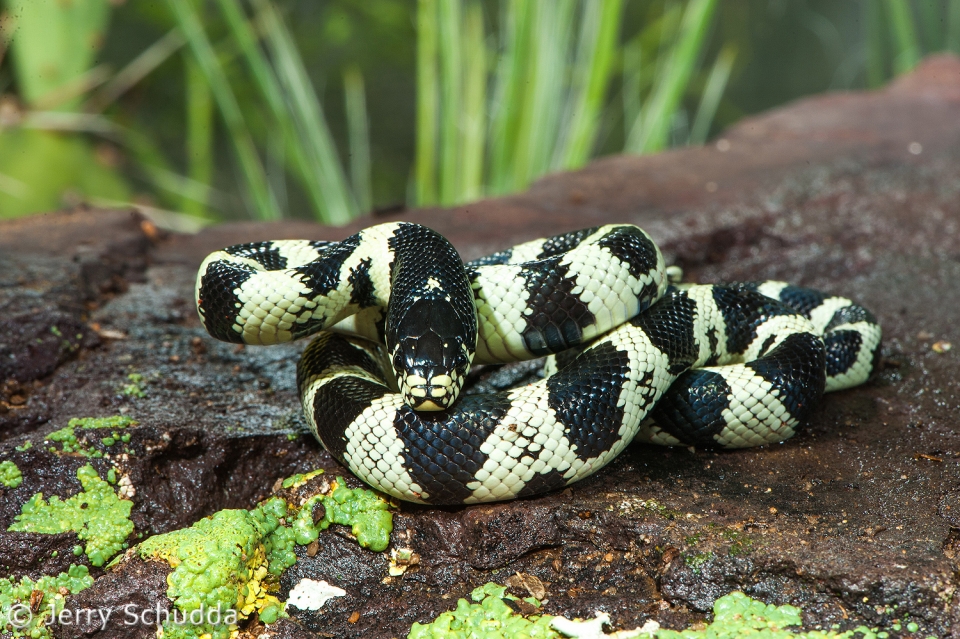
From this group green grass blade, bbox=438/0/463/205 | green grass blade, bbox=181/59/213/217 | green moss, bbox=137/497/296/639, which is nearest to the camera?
green moss, bbox=137/497/296/639

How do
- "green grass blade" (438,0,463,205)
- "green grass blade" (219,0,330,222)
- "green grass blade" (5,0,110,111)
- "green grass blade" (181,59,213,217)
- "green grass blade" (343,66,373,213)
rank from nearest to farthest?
"green grass blade" (219,0,330,222) < "green grass blade" (438,0,463,205) < "green grass blade" (5,0,110,111) < "green grass blade" (181,59,213,217) < "green grass blade" (343,66,373,213)

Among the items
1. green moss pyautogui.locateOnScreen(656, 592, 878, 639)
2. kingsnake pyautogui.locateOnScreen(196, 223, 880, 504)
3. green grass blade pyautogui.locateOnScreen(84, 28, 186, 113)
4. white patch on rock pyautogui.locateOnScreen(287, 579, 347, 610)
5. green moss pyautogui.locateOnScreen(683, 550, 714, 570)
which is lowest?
white patch on rock pyautogui.locateOnScreen(287, 579, 347, 610)

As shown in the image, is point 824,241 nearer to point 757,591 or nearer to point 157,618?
point 757,591

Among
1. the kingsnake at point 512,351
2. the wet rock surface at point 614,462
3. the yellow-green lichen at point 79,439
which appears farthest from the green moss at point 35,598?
the kingsnake at point 512,351

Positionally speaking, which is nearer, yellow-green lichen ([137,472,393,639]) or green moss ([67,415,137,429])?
yellow-green lichen ([137,472,393,639])

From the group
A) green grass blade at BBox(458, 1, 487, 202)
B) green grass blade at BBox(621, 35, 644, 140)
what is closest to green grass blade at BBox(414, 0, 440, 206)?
green grass blade at BBox(458, 1, 487, 202)

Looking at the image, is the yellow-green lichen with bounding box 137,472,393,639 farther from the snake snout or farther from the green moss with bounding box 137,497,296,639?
the snake snout

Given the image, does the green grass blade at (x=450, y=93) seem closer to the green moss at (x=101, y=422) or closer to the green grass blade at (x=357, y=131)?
the green grass blade at (x=357, y=131)

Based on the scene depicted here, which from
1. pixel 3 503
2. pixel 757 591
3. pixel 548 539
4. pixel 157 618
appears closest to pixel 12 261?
pixel 3 503
